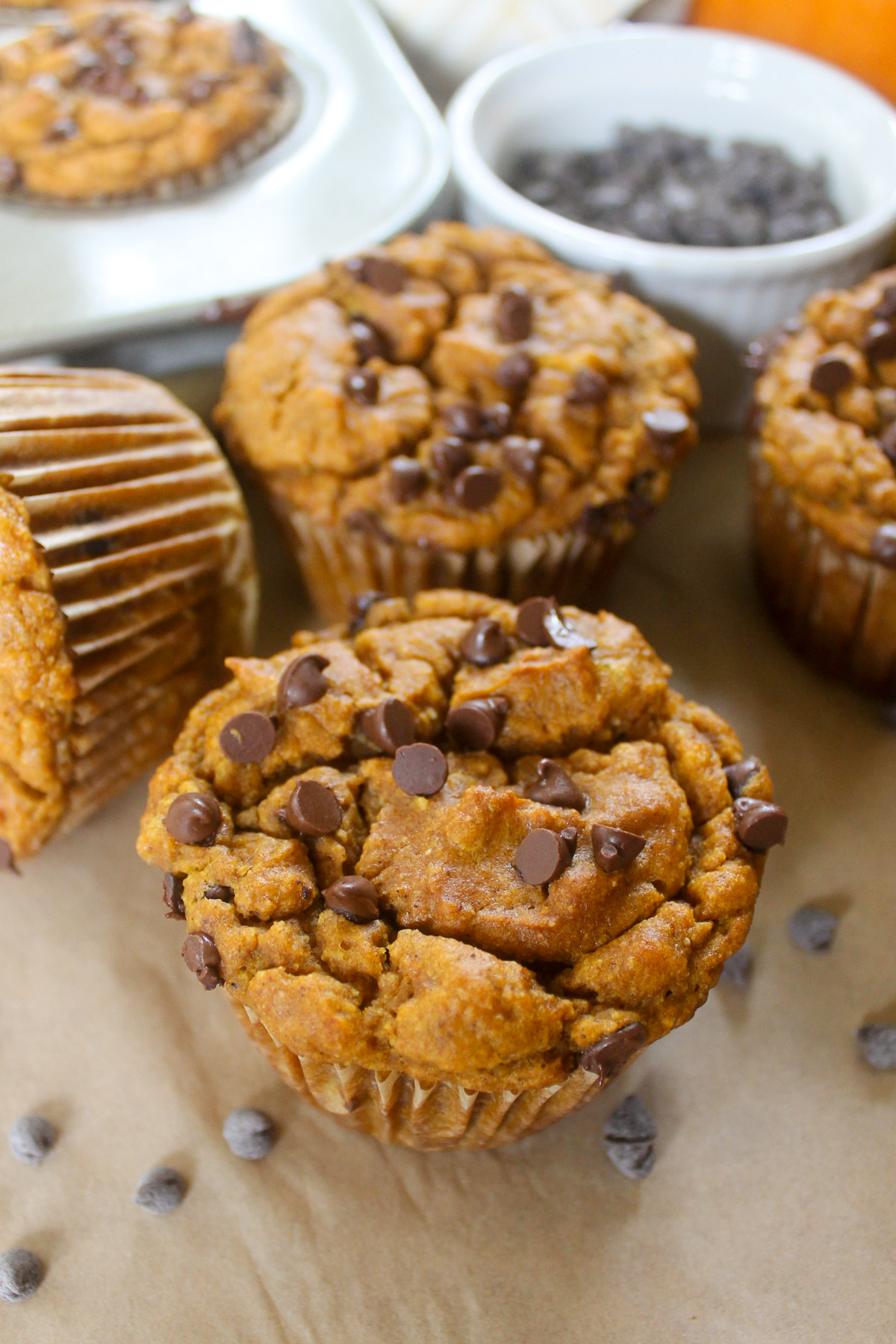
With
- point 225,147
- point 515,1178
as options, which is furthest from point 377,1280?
point 225,147

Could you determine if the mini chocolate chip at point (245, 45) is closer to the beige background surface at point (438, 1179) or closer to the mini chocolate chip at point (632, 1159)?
the beige background surface at point (438, 1179)

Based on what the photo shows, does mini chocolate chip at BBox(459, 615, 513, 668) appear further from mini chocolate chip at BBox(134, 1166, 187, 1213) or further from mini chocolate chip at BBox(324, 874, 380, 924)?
mini chocolate chip at BBox(134, 1166, 187, 1213)

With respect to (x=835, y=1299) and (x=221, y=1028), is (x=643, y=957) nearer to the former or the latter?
(x=835, y=1299)

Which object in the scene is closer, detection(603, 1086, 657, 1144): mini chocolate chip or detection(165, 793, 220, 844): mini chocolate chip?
detection(165, 793, 220, 844): mini chocolate chip

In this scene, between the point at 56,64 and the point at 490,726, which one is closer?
the point at 490,726

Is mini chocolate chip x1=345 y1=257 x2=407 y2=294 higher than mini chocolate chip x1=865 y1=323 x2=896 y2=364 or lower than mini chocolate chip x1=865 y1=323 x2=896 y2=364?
lower

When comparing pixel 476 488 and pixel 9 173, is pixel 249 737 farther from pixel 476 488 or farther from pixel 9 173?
pixel 9 173

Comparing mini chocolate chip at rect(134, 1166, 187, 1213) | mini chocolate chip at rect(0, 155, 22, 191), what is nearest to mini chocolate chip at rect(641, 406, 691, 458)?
mini chocolate chip at rect(134, 1166, 187, 1213)
